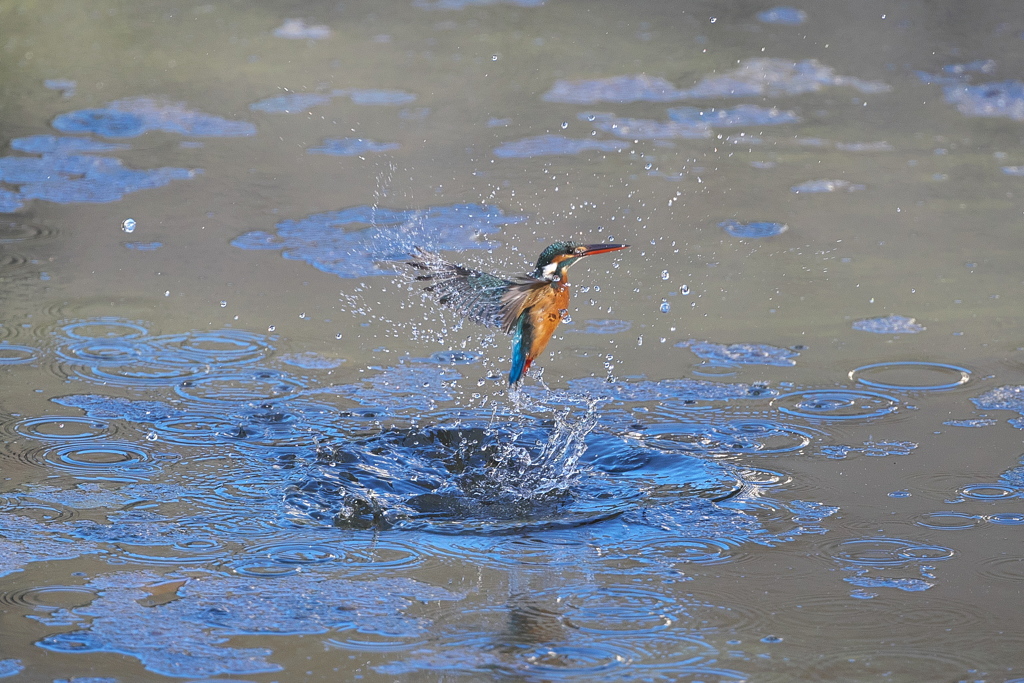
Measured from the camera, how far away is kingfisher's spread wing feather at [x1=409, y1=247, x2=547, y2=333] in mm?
3359

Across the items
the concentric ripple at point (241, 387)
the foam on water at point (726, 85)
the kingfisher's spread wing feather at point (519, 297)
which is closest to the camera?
the kingfisher's spread wing feather at point (519, 297)

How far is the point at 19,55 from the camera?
24.8 ft

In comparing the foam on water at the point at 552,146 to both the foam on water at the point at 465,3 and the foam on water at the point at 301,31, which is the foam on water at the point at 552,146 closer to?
the foam on water at the point at 301,31

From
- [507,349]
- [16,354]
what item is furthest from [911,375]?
[16,354]

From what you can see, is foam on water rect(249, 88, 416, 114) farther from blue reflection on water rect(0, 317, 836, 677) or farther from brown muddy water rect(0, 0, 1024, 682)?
blue reflection on water rect(0, 317, 836, 677)

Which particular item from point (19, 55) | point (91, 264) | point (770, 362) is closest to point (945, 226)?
point (770, 362)

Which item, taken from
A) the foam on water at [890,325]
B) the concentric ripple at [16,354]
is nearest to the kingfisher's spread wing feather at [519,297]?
the foam on water at [890,325]

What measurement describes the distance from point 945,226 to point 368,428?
3126 millimetres

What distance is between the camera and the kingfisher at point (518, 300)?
334 centimetres

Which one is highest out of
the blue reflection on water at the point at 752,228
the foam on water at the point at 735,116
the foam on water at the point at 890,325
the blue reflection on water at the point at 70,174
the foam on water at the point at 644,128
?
the foam on water at the point at 735,116

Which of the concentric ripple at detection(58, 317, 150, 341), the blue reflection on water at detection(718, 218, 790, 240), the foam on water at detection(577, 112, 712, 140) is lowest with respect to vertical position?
the concentric ripple at detection(58, 317, 150, 341)

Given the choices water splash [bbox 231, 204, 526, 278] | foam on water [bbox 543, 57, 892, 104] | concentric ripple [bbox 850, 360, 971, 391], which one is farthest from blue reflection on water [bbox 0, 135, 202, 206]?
concentric ripple [bbox 850, 360, 971, 391]

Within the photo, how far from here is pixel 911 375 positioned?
4.14 metres

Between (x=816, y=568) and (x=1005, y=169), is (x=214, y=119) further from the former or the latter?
(x=816, y=568)
